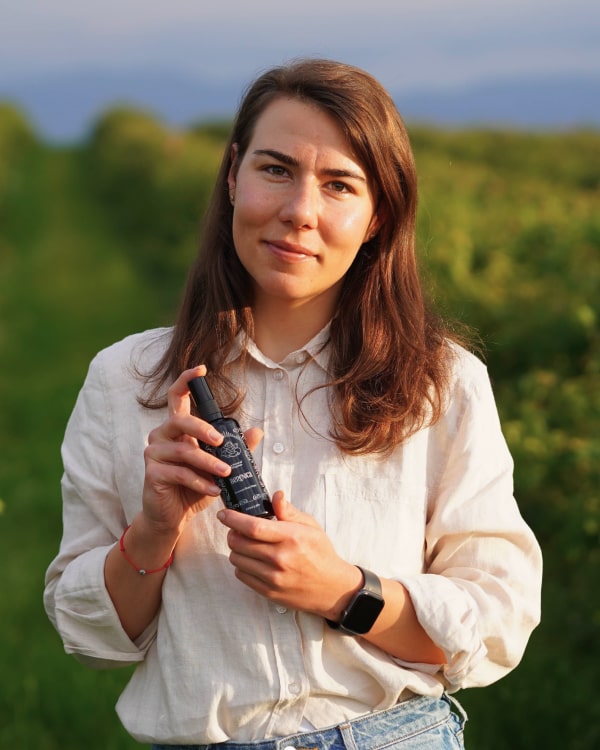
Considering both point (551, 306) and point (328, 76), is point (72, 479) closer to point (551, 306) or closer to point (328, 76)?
Result: point (328, 76)

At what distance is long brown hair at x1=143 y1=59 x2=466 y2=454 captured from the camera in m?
2.20

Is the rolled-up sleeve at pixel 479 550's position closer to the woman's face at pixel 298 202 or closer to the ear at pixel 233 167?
the woman's face at pixel 298 202

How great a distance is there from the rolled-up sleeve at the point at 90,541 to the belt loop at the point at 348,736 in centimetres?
41

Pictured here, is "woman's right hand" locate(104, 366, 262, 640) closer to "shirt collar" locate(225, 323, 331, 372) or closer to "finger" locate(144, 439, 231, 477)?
"finger" locate(144, 439, 231, 477)

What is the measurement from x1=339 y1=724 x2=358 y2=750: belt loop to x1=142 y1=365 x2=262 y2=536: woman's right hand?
0.46 meters

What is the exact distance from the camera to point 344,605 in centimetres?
203

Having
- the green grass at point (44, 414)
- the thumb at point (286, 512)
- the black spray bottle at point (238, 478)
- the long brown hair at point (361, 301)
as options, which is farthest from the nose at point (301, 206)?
the green grass at point (44, 414)

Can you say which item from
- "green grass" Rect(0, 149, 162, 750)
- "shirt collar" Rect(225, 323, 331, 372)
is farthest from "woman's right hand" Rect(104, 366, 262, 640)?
"green grass" Rect(0, 149, 162, 750)

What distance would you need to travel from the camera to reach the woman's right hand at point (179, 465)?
1.96 m

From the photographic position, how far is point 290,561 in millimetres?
1948

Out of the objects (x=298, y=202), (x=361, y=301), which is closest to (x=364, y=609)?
(x=361, y=301)

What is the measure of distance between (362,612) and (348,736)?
232 mm

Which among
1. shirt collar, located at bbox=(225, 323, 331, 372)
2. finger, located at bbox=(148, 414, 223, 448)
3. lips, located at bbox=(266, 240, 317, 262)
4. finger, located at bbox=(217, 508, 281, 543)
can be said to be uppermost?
lips, located at bbox=(266, 240, 317, 262)

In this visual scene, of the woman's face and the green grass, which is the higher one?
the woman's face
